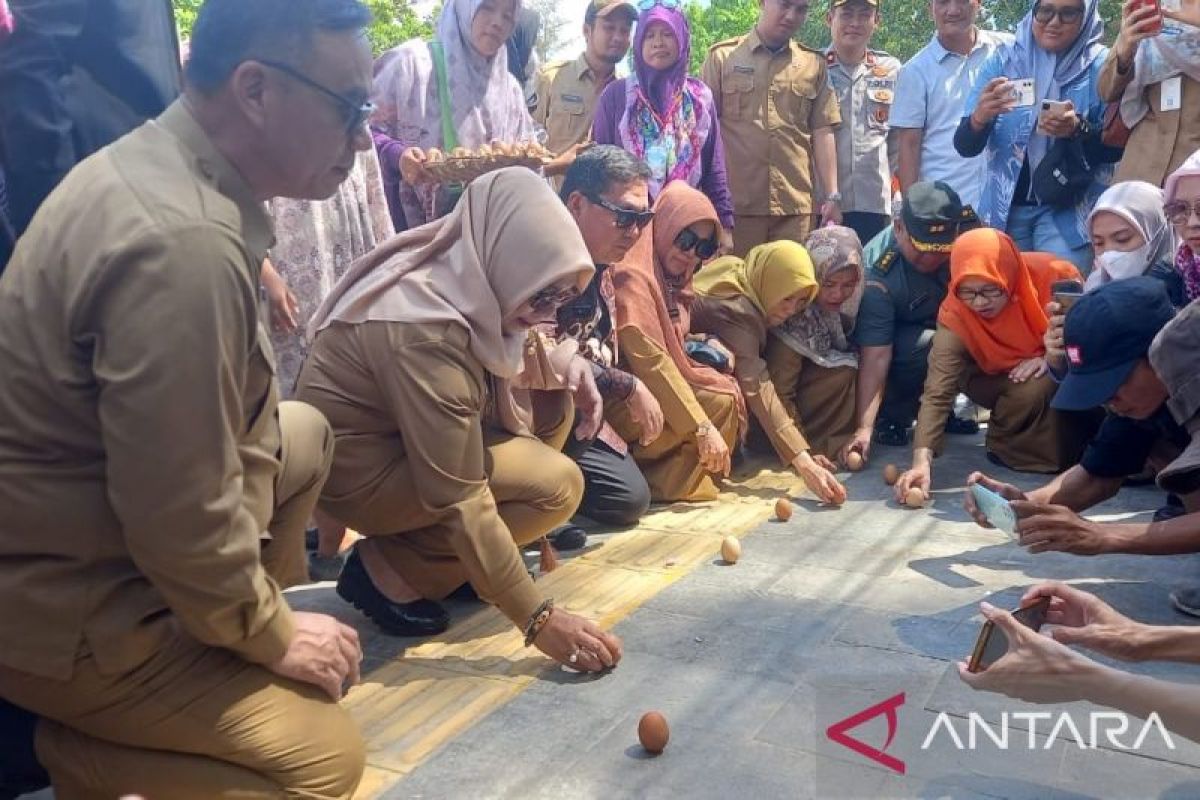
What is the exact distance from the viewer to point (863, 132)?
6246mm

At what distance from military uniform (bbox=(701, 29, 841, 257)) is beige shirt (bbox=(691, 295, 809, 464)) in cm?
103

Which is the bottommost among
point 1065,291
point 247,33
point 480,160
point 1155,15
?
point 1065,291

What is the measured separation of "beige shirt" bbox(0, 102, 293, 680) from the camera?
1.77 m

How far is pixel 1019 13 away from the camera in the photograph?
1827cm

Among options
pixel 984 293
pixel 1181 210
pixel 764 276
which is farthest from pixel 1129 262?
pixel 764 276

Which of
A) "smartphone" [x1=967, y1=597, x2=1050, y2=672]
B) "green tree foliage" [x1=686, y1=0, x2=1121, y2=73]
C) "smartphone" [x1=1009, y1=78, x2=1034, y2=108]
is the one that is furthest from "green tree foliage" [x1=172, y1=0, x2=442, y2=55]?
"smartphone" [x1=967, y1=597, x2=1050, y2=672]

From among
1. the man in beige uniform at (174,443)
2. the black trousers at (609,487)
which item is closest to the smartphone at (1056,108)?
the black trousers at (609,487)

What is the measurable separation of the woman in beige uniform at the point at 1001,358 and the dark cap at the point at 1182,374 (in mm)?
1825

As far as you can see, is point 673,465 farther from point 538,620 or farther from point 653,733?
point 653,733

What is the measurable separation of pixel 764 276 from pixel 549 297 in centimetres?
211

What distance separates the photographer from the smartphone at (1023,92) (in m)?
5.45

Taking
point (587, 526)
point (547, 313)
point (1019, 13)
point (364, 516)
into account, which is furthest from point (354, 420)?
point (1019, 13)

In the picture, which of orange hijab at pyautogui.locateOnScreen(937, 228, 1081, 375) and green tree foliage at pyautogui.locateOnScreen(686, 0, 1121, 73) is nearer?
orange hijab at pyautogui.locateOnScreen(937, 228, 1081, 375)

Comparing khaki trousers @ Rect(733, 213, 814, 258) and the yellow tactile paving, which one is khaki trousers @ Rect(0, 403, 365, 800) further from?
khaki trousers @ Rect(733, 213, 814, 258)
